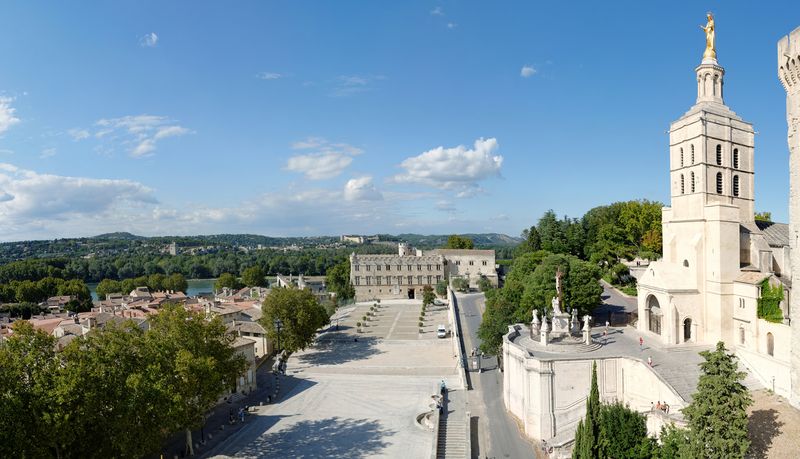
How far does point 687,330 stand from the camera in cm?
3042

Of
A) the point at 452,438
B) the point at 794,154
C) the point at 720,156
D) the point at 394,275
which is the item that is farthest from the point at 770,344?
the point at 394,275

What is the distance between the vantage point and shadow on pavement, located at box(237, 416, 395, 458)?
24938 millimetres

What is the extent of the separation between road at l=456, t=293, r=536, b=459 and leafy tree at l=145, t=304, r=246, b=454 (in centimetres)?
1477

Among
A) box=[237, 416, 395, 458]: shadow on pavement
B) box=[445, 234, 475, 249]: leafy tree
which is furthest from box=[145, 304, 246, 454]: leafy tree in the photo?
box=[445, 234, 475, 249]: leafy tree

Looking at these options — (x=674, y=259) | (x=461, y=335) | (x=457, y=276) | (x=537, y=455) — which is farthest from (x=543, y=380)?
(x=457, y=276)

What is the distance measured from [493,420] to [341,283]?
58991 mm

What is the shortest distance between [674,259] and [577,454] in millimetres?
18188

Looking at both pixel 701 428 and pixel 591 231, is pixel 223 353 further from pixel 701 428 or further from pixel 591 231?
pixel 591 231

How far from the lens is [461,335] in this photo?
4775 centimetres

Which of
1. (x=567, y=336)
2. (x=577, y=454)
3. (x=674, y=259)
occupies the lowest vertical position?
(x=577, y=454)

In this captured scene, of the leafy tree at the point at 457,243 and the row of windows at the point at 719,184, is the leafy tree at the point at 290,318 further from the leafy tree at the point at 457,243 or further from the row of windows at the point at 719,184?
the leafy tree at the point at 457,243

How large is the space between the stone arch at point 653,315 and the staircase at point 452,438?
586 inches

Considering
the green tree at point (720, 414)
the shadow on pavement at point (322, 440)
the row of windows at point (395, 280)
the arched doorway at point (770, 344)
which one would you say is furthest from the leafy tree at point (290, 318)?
the row of windows at point (395, 280)

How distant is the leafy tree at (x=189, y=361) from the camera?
75.9 feet
